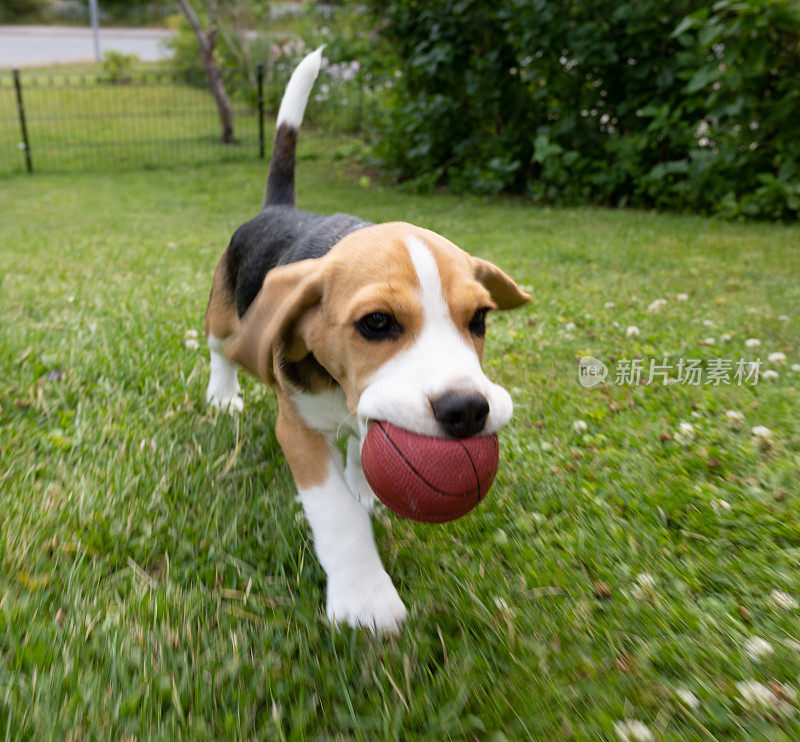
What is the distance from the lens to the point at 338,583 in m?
2.17

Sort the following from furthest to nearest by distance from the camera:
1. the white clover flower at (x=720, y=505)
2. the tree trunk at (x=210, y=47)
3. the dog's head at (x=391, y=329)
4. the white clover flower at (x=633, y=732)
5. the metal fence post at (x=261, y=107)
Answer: the metal fence post at (x=261, y=107), the tree trunk at (x=210, y=47), the white clover flower at (x=720, y=505), the dog's head at (x=391, y=329), the white clover flower at (x=633, y=732)

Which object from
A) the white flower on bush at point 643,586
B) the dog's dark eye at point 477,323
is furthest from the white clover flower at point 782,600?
the dog's dark eye at point 477,323

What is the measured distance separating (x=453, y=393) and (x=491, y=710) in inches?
32.5

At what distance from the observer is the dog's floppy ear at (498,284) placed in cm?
265

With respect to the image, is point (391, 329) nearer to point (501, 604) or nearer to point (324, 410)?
point (324, 410)

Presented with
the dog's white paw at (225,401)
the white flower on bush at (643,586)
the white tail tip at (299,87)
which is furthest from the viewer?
the white tail tip at (299,87)

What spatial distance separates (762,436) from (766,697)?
1.70 meters

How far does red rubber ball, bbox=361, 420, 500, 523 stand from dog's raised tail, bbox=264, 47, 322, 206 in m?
2.33

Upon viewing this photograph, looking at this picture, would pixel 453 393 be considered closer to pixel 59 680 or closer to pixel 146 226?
pixel 59 680

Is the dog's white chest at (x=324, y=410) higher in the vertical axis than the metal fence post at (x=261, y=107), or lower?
higher

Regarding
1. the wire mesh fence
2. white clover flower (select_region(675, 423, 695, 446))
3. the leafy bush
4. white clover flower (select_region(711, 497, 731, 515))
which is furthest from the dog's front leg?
the wire mesh fence

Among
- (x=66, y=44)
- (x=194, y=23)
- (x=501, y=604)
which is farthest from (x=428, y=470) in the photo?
(x=66, y=44)

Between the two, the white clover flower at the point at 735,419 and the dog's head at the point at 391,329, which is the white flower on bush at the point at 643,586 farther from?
the white clover flower at the point at 735,419

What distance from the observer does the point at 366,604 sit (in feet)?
6.87
